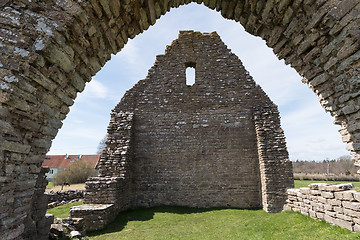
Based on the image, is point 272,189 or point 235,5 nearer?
point 235,5

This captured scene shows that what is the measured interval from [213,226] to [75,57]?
697 centimetres

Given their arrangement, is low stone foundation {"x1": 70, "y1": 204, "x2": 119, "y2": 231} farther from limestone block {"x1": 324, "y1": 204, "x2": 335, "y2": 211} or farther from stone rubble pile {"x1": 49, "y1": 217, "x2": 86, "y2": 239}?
limestone block {"x1": 324, "y1": 204, "x2": 335, "y2": 211}

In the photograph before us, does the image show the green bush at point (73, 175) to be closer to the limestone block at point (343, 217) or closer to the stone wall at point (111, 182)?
the stone wall at point (111, 182)

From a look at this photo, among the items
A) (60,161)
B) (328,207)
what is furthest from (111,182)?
(60,161)

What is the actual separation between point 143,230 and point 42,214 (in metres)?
3.58

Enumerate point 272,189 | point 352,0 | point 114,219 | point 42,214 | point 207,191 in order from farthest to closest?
point 207,191 < point 272,189 < point 114,219 < point 42,214 < point 352,0

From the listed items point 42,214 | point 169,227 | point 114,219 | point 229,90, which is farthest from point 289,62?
point 114,219

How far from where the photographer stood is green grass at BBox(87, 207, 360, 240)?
17.1 feet

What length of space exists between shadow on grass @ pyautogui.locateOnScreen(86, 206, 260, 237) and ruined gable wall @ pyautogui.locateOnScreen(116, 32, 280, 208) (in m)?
0.41

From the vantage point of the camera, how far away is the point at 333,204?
533 cm

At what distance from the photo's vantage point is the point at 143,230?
22.8ft

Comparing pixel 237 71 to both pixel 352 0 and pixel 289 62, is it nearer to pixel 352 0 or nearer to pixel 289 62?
pixel 289 62

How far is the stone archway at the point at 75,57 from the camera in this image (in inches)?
94.0

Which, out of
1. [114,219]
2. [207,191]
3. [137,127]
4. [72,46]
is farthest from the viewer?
[137,127]
